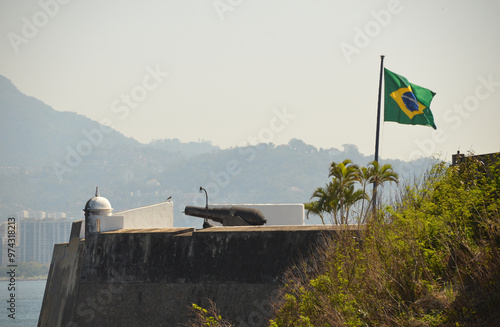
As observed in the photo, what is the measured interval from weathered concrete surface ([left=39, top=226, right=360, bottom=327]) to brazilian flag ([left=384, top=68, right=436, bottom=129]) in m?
8.86

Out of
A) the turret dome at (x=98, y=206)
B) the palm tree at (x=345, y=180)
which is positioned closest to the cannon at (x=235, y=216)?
the palm tree at (x=345, y=180)

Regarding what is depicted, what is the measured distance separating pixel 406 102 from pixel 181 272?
1127 centimetres

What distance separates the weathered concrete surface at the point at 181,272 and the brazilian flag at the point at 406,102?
349 inches

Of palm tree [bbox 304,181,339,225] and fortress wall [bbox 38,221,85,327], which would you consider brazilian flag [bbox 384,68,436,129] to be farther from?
fortress wall [bbox 38,221,85,327]

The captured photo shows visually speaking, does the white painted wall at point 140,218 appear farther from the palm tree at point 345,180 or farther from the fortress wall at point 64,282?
the palm tree at point 345,180

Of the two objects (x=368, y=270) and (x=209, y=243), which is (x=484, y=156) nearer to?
(x=368, y=270)

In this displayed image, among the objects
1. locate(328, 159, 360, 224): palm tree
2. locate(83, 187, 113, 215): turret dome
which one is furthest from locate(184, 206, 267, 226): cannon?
locate(83, 187, 113, 215): turret dome

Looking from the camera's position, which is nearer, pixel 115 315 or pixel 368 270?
pixel 368 270

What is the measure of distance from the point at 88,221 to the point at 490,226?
12.7 m

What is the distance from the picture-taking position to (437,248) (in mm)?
14562

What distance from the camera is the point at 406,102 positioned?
90.0 feet

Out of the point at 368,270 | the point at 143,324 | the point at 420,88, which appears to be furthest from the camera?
the point at 420,88

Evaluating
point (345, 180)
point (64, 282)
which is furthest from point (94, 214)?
point (345, 180)

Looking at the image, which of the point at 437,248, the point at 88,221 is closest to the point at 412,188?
the point at 437,248
